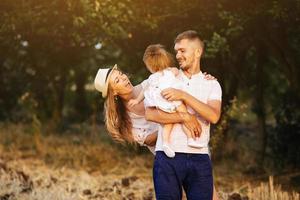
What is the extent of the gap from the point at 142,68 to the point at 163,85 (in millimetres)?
8535

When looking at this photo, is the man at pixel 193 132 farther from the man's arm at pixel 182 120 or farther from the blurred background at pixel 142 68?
the blurred background at pixel 142 68

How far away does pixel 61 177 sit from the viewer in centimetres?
1045

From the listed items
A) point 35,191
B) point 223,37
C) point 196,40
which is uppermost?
point 223,37

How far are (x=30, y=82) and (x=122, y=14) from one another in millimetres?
9818

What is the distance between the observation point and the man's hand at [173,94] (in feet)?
15.2

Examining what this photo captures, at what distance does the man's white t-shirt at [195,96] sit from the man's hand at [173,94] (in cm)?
11

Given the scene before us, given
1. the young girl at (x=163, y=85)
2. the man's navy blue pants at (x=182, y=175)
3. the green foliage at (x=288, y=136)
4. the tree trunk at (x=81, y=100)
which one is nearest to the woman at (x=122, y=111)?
the young girl at (x=163, y=85)

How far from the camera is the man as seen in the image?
15.3ft

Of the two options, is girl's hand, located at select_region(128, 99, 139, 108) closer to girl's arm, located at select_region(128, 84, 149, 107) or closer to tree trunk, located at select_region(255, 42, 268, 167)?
girl's arm, located at select_region(128, 84, 149, 107)

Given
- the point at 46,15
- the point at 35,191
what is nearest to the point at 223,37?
the point at 46,15

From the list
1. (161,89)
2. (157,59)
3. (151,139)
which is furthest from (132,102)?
(161,89)

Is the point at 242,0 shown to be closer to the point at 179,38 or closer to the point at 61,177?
the point at 61,177

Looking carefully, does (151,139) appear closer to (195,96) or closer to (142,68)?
(195,96)

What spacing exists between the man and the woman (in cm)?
50
